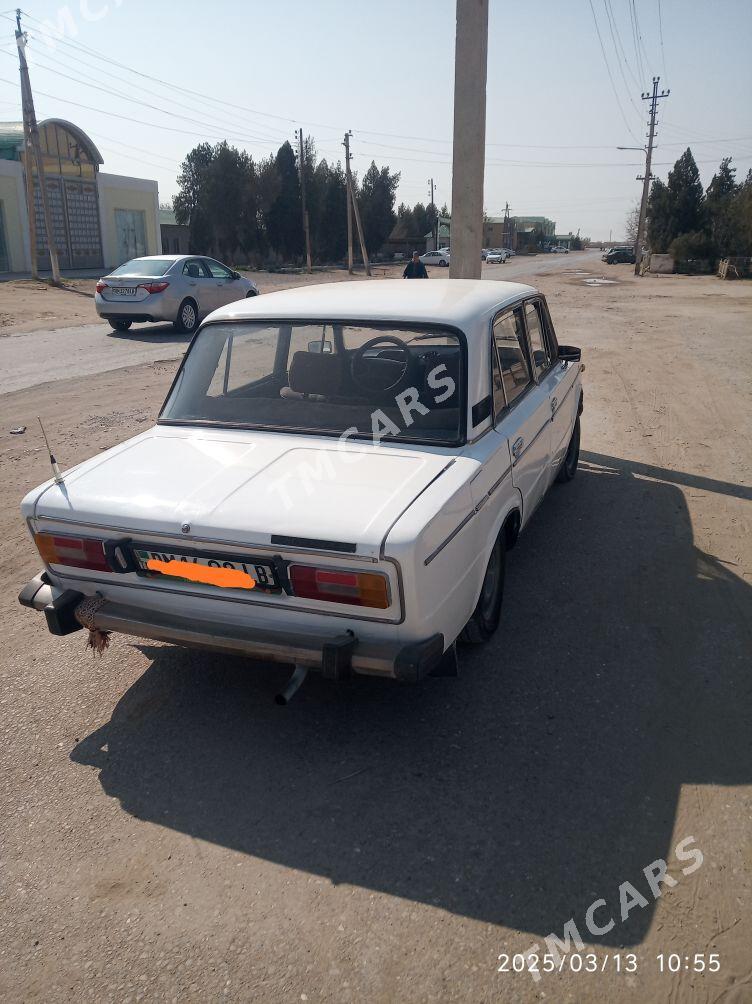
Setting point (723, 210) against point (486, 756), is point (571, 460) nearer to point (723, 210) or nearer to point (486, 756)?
point (486, 756)

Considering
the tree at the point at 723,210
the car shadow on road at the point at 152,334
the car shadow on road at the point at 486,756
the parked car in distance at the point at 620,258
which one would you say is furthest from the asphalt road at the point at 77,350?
the parked car in distance at the point at 620,258

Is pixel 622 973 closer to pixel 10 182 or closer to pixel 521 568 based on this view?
pixel 521 568

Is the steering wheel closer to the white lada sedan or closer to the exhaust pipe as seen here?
the white lada sedan

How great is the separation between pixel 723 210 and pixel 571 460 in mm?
43291

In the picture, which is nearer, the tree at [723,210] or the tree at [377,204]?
the tree at [723,210]

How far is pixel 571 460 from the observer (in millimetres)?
6180

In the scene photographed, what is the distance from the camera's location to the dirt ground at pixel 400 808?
2.18 m

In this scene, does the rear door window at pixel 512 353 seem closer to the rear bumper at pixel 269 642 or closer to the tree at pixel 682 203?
the rear bumper at pixel 269 642

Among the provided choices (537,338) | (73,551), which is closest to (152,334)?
(537,338)

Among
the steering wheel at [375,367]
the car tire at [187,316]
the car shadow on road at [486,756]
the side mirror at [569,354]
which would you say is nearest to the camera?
the car shadow on road at [486,756]

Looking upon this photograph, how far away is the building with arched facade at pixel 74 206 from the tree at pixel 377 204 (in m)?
25.6

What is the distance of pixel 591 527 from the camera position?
17.3 feet

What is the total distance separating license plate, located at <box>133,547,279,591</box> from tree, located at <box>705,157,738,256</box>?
44843 millimetres

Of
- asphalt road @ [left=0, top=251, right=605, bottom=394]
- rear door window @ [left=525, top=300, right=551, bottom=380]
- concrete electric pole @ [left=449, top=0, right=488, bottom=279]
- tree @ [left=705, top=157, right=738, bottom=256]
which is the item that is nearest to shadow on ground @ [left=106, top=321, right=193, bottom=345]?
asphalt road @ [left=0, top=251, right=605, bottom=394]
